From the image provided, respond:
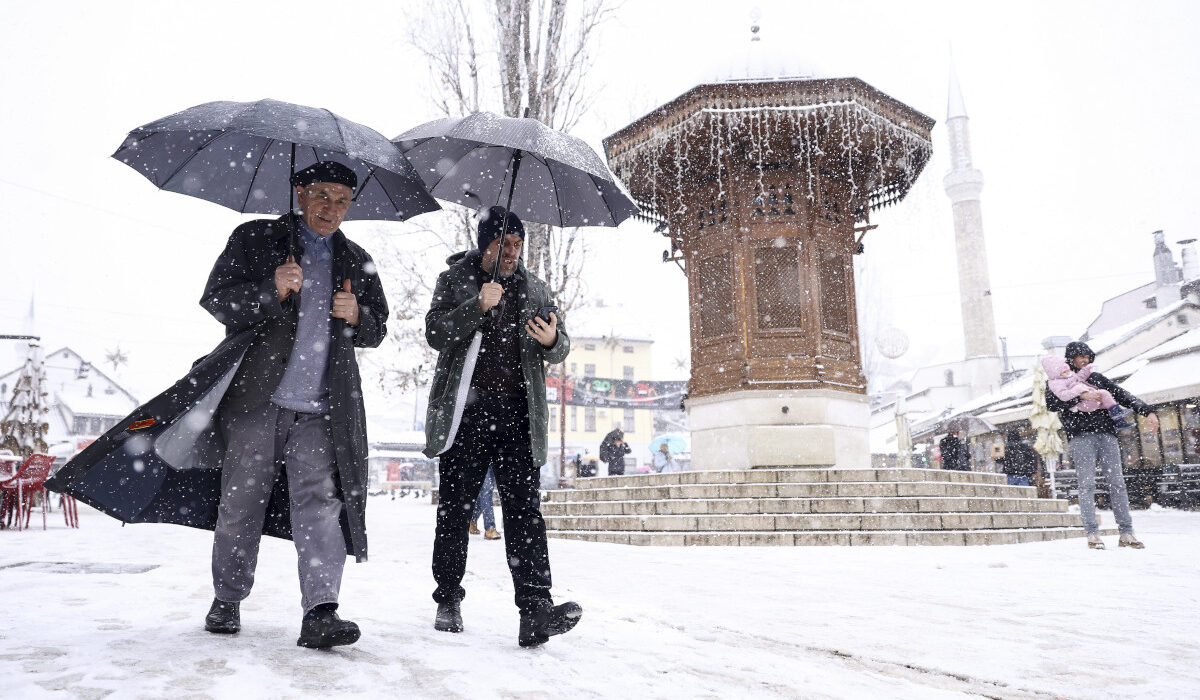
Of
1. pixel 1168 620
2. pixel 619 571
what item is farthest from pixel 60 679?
pixel 1168 620

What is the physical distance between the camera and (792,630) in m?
3.62

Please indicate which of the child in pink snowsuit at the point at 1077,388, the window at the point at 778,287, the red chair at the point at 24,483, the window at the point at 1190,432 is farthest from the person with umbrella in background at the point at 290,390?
the window at the point at 1190,432

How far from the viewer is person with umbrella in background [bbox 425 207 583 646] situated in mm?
3156

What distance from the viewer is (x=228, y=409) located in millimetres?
3012

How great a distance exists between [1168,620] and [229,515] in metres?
4.39

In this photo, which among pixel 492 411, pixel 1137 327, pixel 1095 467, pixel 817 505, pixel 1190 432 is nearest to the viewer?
pixel 492 411

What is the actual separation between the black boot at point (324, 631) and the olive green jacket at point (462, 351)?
714 mm

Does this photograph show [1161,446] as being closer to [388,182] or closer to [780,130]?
[780,130]

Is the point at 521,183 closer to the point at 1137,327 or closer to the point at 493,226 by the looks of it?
the point at 493,226

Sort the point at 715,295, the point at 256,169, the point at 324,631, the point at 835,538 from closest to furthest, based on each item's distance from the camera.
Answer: the point at 324,631 → the point at 256,169 → the point at 835,538 → the point at 715,295

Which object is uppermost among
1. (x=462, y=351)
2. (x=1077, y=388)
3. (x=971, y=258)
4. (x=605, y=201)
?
(x=971, y=258)

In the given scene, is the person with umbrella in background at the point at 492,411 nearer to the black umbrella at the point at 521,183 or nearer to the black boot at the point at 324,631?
the black boot at the point at 324,631

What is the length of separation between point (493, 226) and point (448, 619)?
1675 mm

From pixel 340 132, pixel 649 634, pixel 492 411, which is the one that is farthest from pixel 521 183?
pixel 649 634
